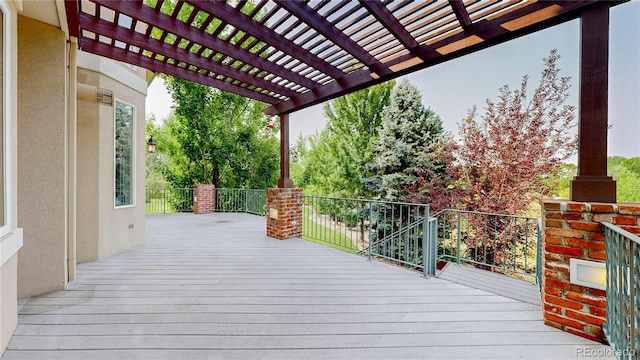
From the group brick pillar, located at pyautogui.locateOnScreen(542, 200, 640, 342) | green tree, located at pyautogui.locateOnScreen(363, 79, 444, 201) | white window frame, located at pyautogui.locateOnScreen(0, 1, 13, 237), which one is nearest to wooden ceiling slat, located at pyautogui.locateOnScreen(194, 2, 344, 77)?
white window frame, located at pyautogui.locateOnScreen(0, 1, 13, 237)

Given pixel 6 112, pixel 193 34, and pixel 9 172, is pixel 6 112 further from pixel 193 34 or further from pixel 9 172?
pixel 193 34

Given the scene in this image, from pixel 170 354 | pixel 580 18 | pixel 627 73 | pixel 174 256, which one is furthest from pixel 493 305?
pixel 627 73

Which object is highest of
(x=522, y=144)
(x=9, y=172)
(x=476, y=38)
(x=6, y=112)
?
(x=476, y=38)

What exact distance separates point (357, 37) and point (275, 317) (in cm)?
295

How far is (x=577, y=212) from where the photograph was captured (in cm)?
207

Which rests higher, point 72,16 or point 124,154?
point 72,16

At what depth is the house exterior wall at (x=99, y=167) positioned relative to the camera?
3.88 m

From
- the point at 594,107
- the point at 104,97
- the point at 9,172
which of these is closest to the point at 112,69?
the point at 104,97

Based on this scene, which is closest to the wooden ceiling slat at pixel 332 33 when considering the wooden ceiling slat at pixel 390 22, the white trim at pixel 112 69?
the wooden ceiling slat at pixel 390 22

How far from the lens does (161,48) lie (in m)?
3.21

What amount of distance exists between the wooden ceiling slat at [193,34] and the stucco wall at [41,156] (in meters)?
0.89

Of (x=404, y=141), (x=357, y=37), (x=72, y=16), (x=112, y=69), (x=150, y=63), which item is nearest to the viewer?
(x=72, y=16)

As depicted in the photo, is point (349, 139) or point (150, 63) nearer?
point (150, 63)

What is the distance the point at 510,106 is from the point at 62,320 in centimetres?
927
